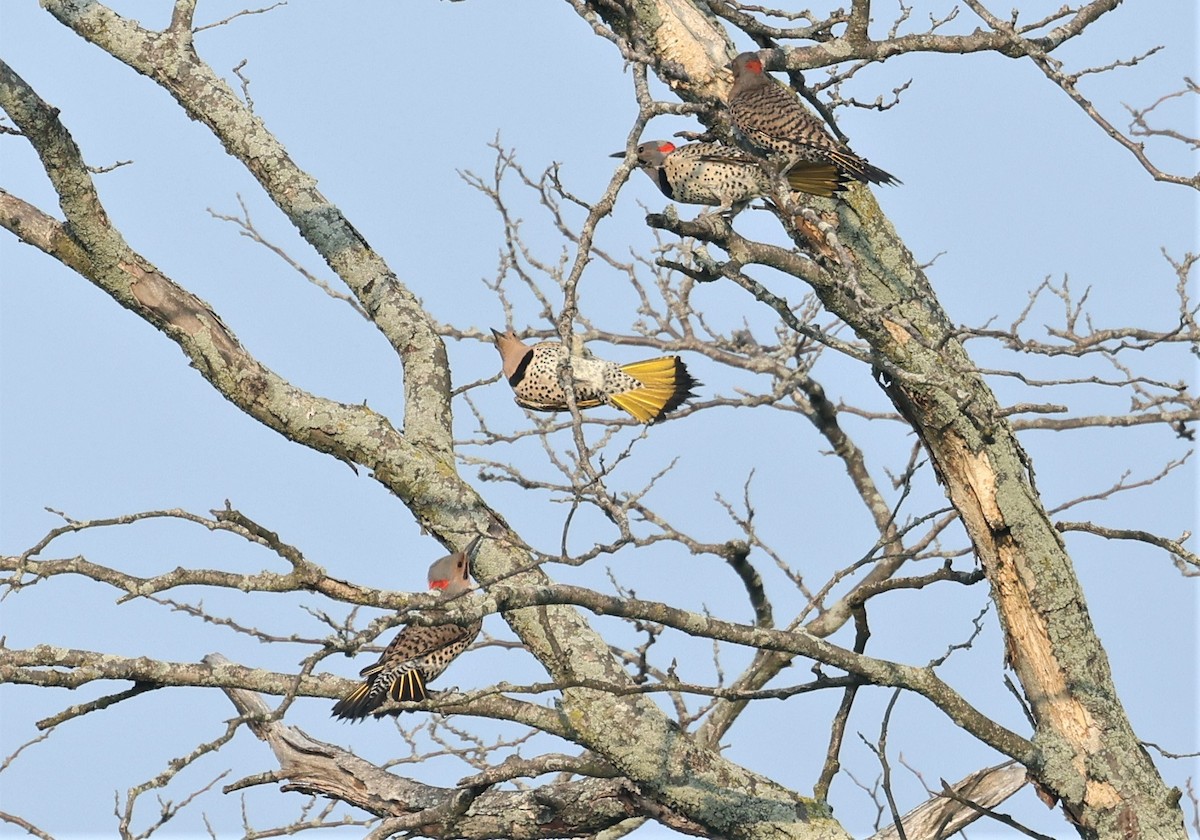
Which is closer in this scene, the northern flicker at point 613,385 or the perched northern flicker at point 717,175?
the perched northern flicker at point 717,175

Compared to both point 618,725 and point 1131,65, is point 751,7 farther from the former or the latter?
point 618,725

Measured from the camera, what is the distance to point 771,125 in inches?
188

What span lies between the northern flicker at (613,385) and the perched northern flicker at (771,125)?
58.6 inches

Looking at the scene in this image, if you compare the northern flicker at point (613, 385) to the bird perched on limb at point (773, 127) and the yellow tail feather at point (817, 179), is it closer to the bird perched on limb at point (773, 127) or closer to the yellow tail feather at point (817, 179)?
the bird perched on limb at point (773, 127)

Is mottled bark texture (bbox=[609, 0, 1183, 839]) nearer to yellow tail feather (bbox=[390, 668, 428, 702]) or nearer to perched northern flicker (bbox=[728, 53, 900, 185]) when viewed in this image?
perched northern flicker (bbox=[728, 53, 900, 185])

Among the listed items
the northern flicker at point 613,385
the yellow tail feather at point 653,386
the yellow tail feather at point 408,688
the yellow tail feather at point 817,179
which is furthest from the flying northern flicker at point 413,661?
the yellow tail feather at point 817,179

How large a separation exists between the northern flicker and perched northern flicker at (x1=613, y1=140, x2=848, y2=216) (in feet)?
2.67

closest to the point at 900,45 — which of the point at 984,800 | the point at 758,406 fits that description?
the point at 984,800

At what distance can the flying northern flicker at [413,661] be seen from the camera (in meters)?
4.28

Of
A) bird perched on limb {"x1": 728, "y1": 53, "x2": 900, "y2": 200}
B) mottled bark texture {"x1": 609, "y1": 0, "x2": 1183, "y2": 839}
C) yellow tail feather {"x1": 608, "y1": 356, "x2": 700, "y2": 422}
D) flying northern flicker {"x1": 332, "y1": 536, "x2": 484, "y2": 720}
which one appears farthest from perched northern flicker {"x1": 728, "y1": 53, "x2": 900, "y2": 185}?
flying northern flicker {"x1": 332, "y1": 536, "x2": 484, "y2": 720}

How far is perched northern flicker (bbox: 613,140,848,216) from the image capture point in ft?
15.1

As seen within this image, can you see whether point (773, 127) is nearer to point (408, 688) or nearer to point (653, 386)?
point (653, 386)

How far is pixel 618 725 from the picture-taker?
403cm

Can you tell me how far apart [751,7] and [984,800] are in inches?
119
